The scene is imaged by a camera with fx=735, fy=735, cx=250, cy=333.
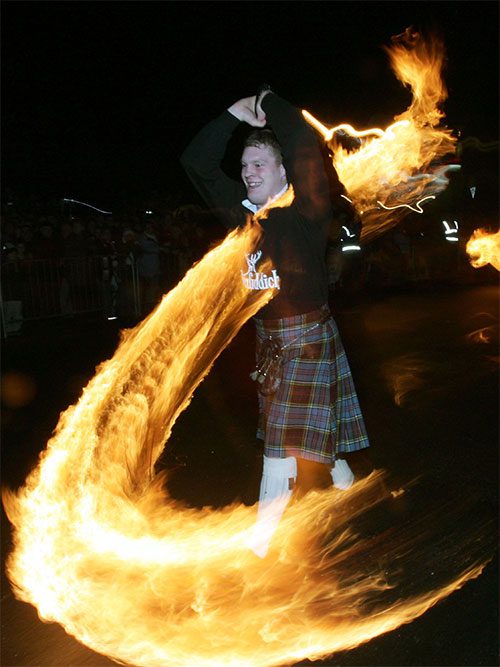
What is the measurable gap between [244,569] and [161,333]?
5.28 feet

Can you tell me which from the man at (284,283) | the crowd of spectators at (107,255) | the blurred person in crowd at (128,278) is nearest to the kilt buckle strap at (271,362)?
the man at (284,283)

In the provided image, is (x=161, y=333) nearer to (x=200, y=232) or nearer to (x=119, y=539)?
(x=119, y=539)

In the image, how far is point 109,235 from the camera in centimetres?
1282

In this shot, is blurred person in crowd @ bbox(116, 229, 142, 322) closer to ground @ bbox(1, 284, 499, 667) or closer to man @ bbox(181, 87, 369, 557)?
ground @ bbox(1, 284, 499, 667)

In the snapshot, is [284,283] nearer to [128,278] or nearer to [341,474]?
[341,474]

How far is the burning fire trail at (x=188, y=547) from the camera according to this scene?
10.4 feet

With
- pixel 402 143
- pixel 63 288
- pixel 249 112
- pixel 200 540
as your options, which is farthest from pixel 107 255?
pixel 249 112

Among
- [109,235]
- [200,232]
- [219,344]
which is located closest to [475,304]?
[200,232]

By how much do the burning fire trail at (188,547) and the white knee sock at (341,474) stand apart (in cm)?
27

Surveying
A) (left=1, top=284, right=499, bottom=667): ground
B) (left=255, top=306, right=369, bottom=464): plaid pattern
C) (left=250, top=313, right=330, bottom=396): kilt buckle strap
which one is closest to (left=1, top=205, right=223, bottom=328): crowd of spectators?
(left=1, top=284, right=499, bottom=667): ground

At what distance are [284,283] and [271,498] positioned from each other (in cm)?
108

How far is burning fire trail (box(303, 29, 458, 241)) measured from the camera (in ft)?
16.1

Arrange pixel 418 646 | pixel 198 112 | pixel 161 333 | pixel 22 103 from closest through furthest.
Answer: pixel 418 646, pixel 161 333, pixel 22 103, pixel 198 112

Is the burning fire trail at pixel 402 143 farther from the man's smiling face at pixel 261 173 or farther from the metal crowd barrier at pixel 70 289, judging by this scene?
the metal crowd barrier at pixel 70 289
